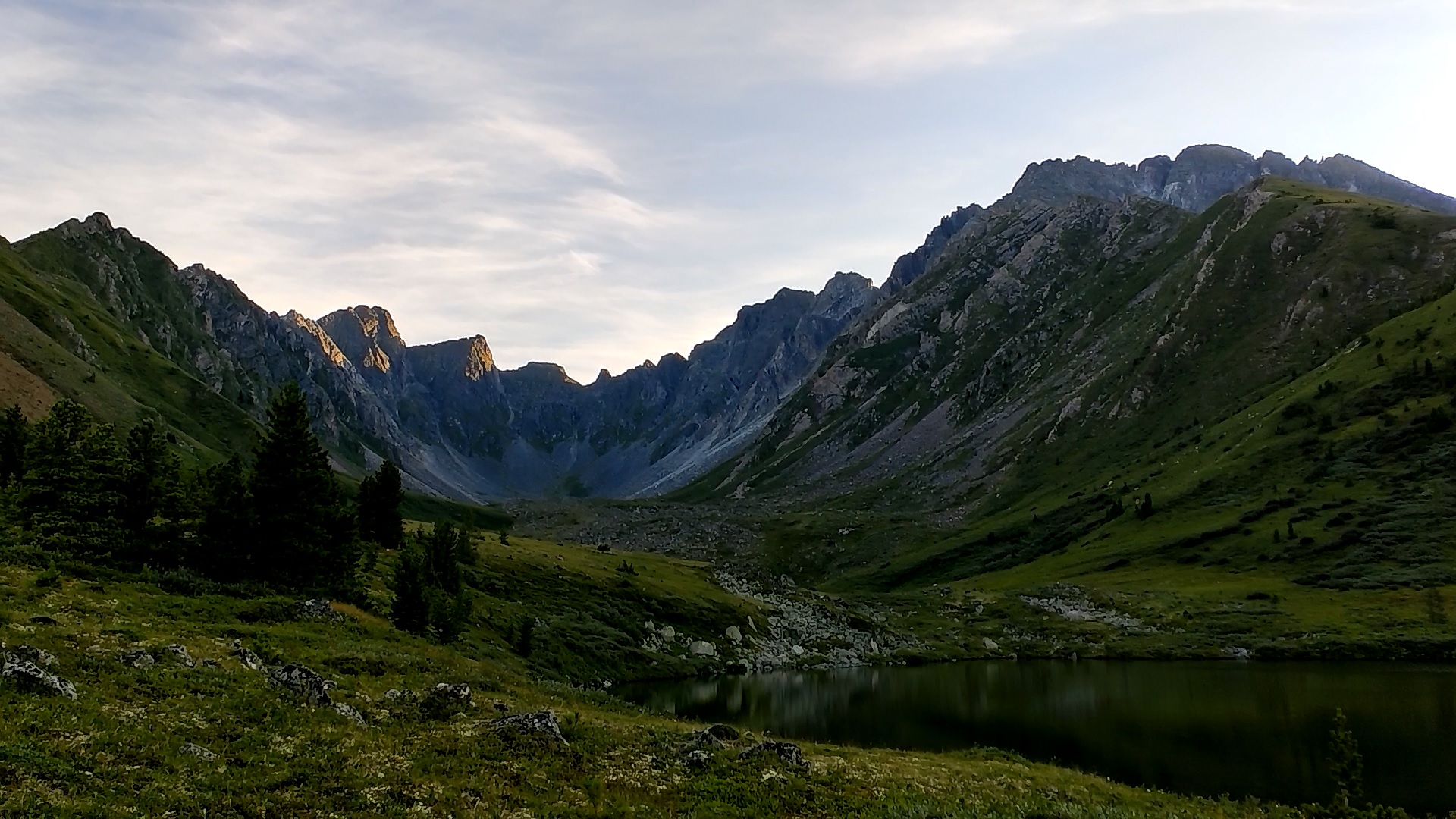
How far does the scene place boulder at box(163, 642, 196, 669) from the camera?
86.5 feet

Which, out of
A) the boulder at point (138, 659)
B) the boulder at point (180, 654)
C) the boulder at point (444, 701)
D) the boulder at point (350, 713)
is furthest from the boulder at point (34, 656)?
the boulder at point (444, 701)

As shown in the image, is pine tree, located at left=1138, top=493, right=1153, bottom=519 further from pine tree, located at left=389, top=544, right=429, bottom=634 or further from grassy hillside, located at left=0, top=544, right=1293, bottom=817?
pine tree, located at left=389, top=544, right=429, bottom=634

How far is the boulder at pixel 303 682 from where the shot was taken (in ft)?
85.8

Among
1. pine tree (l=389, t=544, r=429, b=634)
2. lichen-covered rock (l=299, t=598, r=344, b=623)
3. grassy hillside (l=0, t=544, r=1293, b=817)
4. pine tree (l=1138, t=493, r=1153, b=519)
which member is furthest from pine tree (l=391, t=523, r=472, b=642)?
pine tree (l=1138, t=493, r=1153, b=519)

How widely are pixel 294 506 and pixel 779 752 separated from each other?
32791 millimetres

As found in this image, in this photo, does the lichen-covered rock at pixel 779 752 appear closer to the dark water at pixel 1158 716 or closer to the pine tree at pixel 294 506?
the dark water at pixel 1158 716

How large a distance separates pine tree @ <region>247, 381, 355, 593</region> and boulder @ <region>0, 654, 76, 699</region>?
80.4 ft

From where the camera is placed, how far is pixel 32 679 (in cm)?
2050

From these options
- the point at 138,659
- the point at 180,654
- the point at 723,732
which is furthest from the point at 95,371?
the point at 723,732

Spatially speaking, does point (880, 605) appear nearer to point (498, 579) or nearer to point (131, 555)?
point (498, 579)

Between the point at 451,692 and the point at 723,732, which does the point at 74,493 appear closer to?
the point at 451,692

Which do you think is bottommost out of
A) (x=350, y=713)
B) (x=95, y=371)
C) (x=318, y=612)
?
(x=318, y=612)

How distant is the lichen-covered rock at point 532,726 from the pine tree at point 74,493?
2760cm

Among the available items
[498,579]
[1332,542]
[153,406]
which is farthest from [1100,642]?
[153,406]
